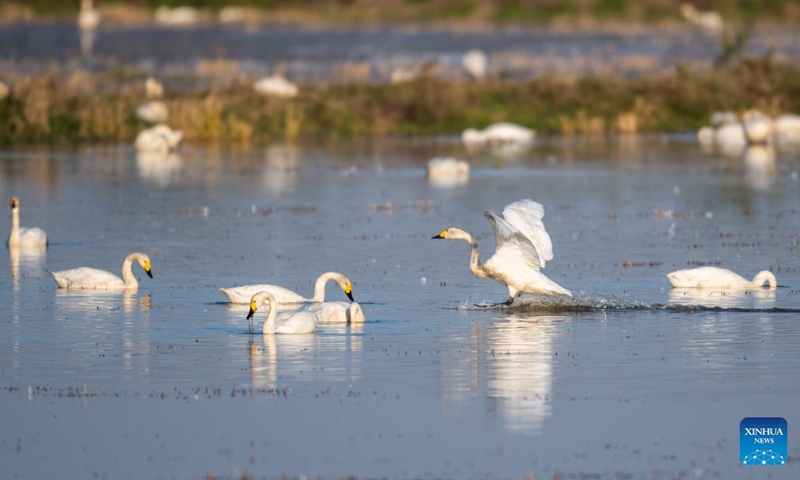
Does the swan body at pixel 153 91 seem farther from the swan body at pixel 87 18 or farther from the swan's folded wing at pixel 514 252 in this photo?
the swan body at pixel 87 18

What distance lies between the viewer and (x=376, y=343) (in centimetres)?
1678

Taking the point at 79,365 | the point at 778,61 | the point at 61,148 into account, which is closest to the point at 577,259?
the point at 79,365

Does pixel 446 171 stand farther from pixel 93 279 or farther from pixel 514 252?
pixel 514 252

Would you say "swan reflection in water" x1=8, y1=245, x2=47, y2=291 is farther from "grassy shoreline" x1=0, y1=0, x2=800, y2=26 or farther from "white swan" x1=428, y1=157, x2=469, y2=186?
"grassy shoreline" x1=0, y1=0, x2=800, y2=26

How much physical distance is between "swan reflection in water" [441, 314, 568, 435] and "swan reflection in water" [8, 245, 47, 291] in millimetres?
6941

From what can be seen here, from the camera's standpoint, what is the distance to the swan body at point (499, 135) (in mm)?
47625

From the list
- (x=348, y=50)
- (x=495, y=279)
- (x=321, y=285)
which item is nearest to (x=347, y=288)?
(x=321, y=285)

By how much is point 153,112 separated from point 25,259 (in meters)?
22.7

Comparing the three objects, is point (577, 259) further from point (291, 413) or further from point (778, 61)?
point (778, 61)

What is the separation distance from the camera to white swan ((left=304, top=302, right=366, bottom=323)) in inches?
708

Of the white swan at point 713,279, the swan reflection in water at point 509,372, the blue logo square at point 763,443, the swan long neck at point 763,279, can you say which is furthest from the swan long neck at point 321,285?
the blue logo square at point 763,443

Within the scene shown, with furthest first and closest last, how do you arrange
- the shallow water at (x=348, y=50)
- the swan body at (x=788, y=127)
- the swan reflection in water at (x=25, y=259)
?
the shallow water at (x=348, y=50) → the swan body at (x=788, y=127) → the swan reflection in water at (x=25, y=259)

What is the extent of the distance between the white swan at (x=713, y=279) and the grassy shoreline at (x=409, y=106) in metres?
27.8

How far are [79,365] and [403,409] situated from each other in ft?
11.3
